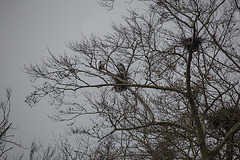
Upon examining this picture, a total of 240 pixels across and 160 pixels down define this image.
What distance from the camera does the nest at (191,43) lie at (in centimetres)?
429

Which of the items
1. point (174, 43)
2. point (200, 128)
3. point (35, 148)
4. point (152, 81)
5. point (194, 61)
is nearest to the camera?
point (200, 128)

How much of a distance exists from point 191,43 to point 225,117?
2025 millimetres

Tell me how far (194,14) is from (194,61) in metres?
1.49

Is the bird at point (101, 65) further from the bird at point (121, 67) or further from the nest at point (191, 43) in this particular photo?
the nest at point (191, 43)

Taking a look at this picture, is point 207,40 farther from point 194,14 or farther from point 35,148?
point 35,148

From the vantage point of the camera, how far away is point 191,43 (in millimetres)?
4129

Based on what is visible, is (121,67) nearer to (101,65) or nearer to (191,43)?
(101,65)

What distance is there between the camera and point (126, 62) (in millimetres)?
4824

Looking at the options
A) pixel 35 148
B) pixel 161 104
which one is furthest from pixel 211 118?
pixel 35 148

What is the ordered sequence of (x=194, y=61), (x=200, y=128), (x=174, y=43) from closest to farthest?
(x=200, y=128), (x=174, y=43), (x=194, y=61)

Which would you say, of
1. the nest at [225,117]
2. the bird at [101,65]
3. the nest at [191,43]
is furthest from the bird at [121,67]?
the nest at [225,117]

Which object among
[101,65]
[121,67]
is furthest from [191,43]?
[101,65]

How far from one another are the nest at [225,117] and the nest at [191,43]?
5.57ft

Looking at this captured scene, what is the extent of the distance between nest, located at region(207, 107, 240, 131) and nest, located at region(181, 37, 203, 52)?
1.70 meters
